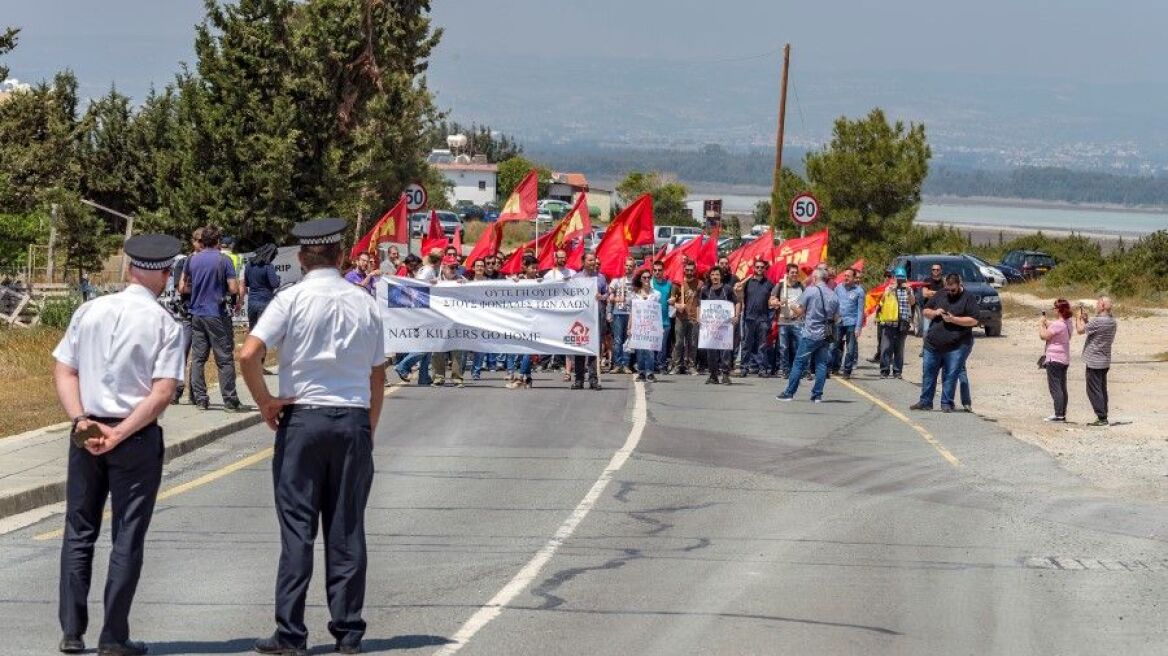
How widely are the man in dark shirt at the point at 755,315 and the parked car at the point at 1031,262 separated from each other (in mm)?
40156

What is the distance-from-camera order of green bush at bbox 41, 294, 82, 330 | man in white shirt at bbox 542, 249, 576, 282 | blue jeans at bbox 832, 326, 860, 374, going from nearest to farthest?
man in white shirt at bbox 542, 249, 576, 282
blue jeans at bbox 832, 326, 860, 374
green bush at bbox 41, 294, 82, 330

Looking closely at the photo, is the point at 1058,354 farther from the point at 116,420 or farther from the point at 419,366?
the point at 116,420

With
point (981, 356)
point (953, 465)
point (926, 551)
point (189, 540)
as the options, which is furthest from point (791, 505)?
point (981, 356)

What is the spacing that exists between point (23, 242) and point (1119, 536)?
41111 mm

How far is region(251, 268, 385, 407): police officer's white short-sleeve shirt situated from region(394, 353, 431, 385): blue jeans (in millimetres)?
16265

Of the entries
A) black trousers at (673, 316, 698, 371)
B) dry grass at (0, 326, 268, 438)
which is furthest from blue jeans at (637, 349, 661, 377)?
dry grass at (0, 326, 268, 438)

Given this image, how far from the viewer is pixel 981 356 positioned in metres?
35.3

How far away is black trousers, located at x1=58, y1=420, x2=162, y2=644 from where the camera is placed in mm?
8094

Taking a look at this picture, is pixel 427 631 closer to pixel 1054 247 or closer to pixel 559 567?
pixel 559 567

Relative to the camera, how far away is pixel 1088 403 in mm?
25562

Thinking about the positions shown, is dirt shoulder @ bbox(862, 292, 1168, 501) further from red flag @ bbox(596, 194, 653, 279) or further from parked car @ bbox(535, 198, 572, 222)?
parked car @ bbox(535, 198, 572, 222)

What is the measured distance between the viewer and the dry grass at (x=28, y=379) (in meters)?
18.8

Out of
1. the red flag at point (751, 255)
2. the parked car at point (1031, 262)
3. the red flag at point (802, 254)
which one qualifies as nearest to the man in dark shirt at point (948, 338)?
the red flag at point (751, 255)

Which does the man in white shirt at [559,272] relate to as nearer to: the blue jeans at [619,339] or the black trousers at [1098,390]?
the blue jeans at [619,339]
